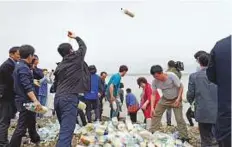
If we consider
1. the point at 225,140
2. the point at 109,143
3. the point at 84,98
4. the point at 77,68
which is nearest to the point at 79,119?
the point at 84,98

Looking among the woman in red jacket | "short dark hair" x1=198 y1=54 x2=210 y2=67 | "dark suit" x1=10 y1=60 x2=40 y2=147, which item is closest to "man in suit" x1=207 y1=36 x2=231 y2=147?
"short dark hair" x1=198 y1=54 x2=210 y2=67

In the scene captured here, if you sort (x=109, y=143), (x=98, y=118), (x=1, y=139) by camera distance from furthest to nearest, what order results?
(x=98, y=118), (x=109, y=143), (x=1, y=139)

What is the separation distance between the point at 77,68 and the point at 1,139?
1.86 m

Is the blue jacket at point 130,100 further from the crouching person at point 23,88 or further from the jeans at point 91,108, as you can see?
the crouching person at point 23,88

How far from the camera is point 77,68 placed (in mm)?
5840

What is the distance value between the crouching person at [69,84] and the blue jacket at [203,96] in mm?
1965

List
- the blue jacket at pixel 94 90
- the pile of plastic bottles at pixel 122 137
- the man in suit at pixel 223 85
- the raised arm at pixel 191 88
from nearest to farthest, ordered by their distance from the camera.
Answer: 1. the man in suit at pixel 223 85
2. the raised arm at pixel 191 88
3. the pile of plastic bottles at pixel 122 137
4. the blue jacket at pixel 94 90

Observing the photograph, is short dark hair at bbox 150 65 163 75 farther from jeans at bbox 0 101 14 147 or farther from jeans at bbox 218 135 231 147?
jeans at bbox 218 135 231 147

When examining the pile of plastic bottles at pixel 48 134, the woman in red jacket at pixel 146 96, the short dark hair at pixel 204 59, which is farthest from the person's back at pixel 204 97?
the woman in red jacket at pixel 146 96

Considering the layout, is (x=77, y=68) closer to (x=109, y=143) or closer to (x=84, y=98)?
(x=109, y=143)

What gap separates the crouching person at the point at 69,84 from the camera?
5.62 metres

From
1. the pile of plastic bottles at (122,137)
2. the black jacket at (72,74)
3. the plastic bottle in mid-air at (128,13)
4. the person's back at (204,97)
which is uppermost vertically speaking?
the plastic bottle in mid-air at (128,13)

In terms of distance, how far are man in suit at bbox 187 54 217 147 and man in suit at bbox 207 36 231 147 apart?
2.87 metres

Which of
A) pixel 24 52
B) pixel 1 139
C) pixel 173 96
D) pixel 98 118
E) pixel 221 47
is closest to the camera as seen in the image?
pixel 221 47
